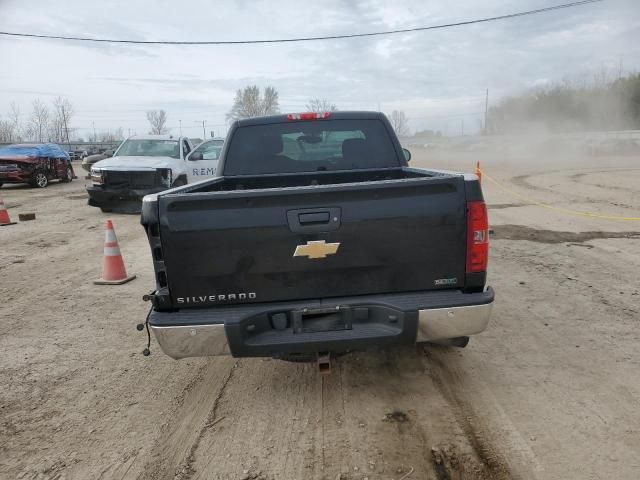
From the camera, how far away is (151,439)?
10.2 ft

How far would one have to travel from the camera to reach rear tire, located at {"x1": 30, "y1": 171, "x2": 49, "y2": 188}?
19250mm

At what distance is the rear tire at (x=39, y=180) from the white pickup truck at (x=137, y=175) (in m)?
7.88

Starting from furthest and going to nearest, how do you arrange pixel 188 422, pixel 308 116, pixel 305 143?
pixel 305 143, pixel 308 116, pixel 188 422

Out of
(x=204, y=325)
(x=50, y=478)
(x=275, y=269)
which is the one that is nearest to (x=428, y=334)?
(x=275, y=269)

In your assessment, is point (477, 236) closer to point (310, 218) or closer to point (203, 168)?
point (310, 218)

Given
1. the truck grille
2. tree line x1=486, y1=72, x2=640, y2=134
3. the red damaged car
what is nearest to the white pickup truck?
the truck grille

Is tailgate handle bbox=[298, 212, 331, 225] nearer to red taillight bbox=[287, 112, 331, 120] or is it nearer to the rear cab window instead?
the rear cab window

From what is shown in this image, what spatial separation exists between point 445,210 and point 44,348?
3.94 meters

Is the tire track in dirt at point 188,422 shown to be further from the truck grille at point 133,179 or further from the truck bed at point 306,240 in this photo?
the truck grille at point 133,179

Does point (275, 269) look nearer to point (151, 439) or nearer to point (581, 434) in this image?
point (151, 439)

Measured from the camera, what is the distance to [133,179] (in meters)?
12.1

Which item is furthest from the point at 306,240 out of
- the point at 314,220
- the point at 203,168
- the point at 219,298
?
the point at 203,168

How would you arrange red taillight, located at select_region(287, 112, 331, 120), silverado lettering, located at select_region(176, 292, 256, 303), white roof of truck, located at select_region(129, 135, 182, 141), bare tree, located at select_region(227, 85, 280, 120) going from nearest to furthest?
silverado lettering, located at select_region(176, 292, 256, 303) → red taillight, located at select_region(287, 112, 331, 120) → white roof of truck, located at select_region(129, 135, 182, 141) → bare tree, located at select_region(227, 85, 280, 120)

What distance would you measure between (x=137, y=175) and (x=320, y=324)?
10.3 meters
